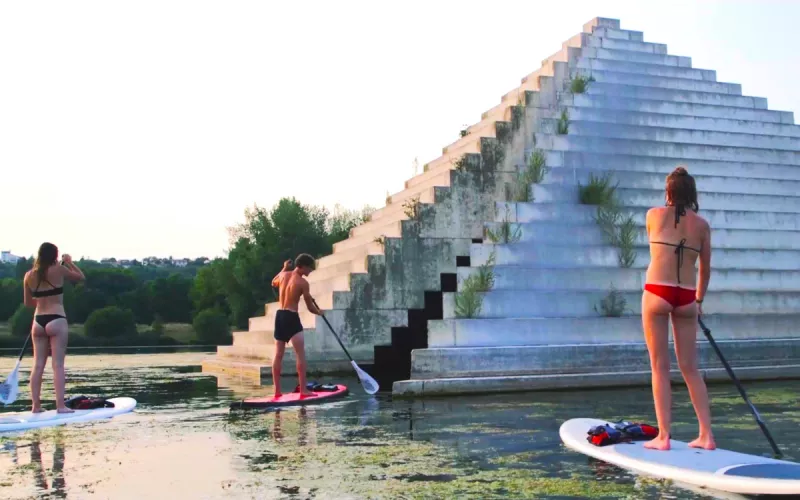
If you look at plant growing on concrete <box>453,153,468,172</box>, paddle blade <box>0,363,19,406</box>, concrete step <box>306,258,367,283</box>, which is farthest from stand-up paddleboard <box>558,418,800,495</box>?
plant growing on concrete <box>453,153,468,172</box>

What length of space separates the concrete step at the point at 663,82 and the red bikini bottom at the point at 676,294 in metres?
14.1

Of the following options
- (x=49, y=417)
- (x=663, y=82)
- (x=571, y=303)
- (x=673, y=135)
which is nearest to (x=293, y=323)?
(x=49, y=417)

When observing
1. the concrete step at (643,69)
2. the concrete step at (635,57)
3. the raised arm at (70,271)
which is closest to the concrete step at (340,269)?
the concrete step at (643,69)

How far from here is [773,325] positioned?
15602mm

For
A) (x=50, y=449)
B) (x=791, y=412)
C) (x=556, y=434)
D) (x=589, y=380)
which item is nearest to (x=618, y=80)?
(x=589, y=380)

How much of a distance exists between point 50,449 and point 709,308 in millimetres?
11415

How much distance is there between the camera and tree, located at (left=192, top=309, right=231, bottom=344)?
51.7m

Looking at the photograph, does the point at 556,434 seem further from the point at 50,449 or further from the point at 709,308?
the point at 709,308

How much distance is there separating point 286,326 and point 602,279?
5.99 metres

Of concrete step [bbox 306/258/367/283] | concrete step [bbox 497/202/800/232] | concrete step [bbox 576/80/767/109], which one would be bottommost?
concrete step [bbox 306/258/367/283]

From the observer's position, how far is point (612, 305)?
1498cm

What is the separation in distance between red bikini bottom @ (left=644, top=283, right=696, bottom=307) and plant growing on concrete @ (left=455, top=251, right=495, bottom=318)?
288 inches

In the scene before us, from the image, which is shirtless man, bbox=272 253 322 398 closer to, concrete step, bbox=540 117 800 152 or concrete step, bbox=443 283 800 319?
concrete step, bbox=443 283 800 319

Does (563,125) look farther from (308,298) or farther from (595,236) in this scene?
(308,298)
